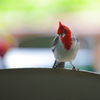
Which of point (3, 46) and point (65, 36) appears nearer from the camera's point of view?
point (65, 36)

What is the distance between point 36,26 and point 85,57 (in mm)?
1702

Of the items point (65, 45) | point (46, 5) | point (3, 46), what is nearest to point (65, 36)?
point (65, 45)

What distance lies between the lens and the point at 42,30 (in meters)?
4.55

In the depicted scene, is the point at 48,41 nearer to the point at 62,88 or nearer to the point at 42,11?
the point at 42,11

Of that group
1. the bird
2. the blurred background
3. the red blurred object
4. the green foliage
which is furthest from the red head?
the green foliage

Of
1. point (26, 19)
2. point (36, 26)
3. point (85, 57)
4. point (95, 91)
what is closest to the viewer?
point (95, 91)

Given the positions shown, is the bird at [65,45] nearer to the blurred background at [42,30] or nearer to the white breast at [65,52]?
the white breast at [65,52]

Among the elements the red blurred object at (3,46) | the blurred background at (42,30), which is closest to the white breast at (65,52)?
the blurred background at (42,30)

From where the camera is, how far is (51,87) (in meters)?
0.92

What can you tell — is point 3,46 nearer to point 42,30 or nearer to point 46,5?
point 42,30

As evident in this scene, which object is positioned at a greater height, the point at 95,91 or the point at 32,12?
the point at 32,12

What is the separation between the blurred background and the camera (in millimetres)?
3505

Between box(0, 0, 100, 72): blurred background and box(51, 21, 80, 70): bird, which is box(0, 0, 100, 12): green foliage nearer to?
box(0, 0, 100, 72): blurred background

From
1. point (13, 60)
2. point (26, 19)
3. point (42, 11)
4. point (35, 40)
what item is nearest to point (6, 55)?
point (13, 60)
